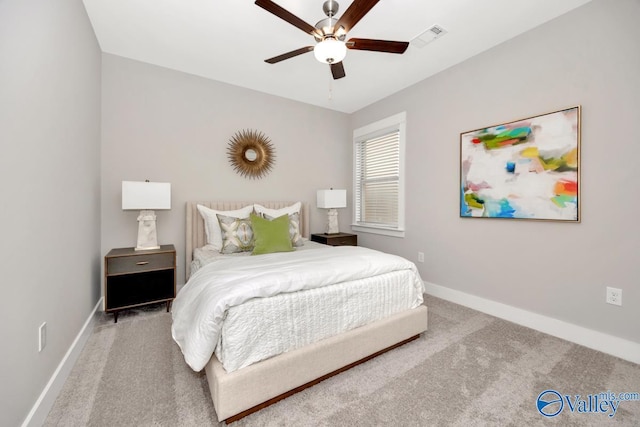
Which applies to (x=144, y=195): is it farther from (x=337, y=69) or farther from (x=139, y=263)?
(x=337, y=69)

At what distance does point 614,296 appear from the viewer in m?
1.98

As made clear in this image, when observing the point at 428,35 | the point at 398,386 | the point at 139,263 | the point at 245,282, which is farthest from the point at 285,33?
the point at 398,386

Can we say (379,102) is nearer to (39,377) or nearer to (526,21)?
(526,21)

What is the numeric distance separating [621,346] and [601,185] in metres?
Result: 1.21

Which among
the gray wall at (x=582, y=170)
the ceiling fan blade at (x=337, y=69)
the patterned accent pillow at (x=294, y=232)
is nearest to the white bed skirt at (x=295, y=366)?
the gray wall at (x=582, y=170)

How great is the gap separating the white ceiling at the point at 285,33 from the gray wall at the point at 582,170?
27 cm

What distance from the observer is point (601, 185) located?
2.01 m

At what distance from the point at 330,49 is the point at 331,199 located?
2262 millimetres

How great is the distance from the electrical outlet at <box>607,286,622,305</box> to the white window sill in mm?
1975

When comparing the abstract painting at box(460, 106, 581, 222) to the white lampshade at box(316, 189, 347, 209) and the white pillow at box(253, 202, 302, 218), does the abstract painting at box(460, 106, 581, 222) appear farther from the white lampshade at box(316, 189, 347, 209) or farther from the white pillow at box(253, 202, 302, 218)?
the white pillow at box(253, 202, 302, 218)

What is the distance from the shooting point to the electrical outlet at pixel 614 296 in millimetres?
1954

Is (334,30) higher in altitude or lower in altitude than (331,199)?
higher

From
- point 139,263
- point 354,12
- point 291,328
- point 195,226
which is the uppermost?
point 354,12

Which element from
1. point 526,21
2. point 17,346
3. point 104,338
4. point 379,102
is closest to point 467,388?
point 17,346
